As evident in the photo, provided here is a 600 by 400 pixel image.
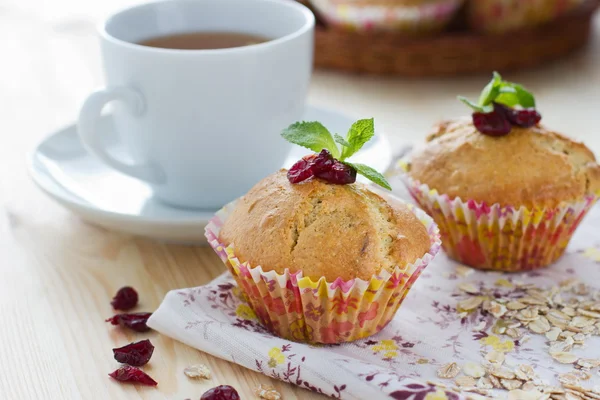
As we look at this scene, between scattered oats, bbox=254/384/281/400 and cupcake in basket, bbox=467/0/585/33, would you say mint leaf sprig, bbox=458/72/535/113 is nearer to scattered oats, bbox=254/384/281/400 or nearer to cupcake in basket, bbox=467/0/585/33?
scattered oats, bbox=254/384/281/400

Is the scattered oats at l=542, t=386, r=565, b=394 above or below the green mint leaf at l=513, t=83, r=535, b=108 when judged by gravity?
below

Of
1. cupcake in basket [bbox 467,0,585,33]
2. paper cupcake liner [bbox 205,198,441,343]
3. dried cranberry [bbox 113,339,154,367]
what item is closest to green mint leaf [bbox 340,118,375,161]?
paper cupcake liner [bbox 205,198,441,343]

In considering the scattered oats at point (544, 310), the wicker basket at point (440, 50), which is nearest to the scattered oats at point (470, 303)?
the scattered oats at point (544, 310)

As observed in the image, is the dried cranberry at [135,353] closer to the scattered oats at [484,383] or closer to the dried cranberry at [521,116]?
the scattered oats at [484,383]

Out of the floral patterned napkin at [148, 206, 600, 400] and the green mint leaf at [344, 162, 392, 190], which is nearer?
the floral patterned napkin at [148, 206, 600, 400]

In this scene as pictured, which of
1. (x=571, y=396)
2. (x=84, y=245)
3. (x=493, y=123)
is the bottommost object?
(x=84, y=245)

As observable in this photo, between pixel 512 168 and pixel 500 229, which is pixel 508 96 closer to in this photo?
pixel 512 168

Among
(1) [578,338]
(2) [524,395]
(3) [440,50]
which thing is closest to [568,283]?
(1) [578,338]
